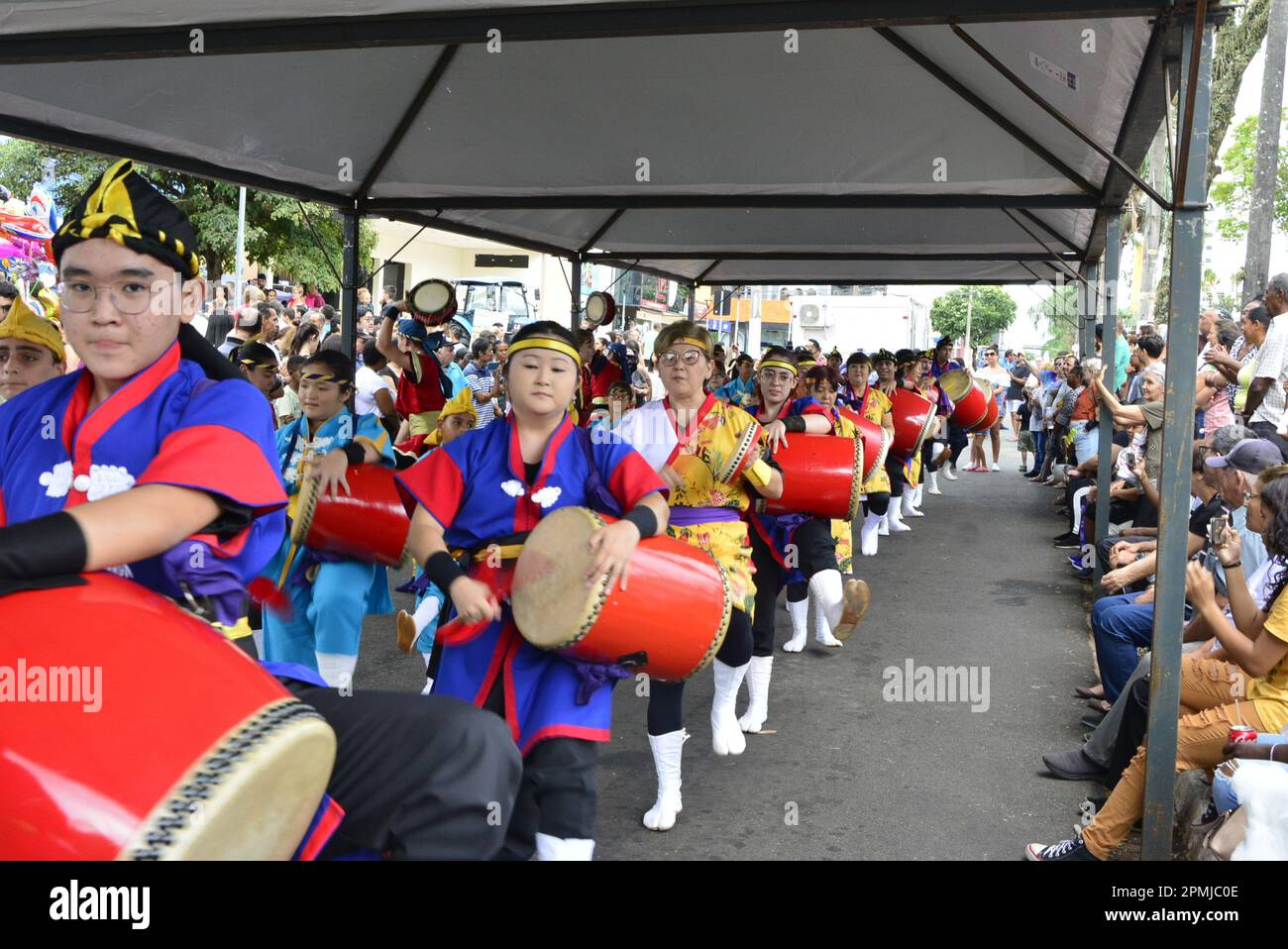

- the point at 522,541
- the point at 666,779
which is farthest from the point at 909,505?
the point at 522,541

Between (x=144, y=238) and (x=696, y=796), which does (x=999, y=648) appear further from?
(x=144, y=238)

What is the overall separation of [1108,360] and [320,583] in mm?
5230

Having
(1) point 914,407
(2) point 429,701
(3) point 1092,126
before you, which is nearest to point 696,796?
(2) point 429,701

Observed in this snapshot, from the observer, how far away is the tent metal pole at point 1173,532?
11.8 ft

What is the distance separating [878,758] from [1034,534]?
726 cm

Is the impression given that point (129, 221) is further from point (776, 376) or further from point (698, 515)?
point (776, 376)

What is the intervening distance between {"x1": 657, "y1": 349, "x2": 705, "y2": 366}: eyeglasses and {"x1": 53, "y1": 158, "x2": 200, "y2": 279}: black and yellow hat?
111 inches

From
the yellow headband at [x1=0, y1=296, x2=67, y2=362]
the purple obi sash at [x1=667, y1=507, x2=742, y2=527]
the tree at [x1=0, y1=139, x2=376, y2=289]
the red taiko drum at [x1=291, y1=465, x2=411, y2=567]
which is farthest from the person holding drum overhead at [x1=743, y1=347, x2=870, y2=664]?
the tree at [x1=0, y1=139, x2=376, y2=289]

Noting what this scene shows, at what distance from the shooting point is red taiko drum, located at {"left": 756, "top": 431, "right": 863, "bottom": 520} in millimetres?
4992

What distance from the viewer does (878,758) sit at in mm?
5004

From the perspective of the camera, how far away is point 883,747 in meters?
5.17

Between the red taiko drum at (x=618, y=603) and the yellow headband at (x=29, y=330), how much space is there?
2.31m

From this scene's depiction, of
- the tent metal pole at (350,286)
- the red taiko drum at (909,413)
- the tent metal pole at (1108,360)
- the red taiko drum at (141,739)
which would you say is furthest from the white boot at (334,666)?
the red taiko drum at (909,413)

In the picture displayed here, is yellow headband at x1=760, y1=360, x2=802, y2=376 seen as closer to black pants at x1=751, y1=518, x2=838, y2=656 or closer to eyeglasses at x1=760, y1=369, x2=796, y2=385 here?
eyeglasses at x1=760, y1=369, x2=796, y2=385
